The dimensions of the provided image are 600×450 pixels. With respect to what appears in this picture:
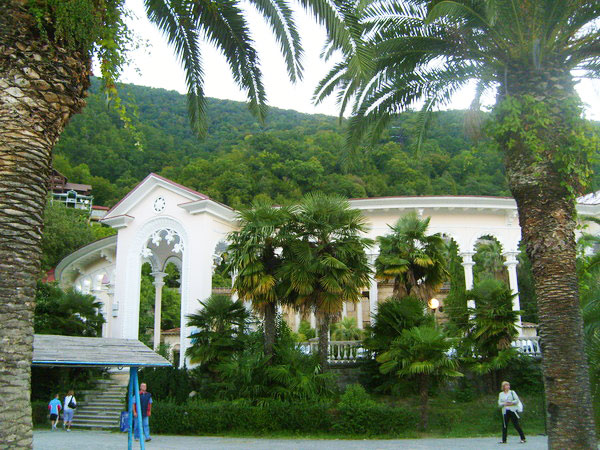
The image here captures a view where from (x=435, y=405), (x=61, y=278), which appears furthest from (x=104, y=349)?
(x=61, y=278)

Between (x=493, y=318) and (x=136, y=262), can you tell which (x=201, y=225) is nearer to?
(x=136, y=262)

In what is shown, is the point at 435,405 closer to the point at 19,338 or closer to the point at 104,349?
the point at 104,349

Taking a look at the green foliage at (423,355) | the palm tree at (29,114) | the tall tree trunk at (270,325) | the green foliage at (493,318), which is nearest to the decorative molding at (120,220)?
the tall tree trunk at (270,325)

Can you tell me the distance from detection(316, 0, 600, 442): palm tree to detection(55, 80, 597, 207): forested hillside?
19721 mm

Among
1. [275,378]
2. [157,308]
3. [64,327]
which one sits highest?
[157,308]

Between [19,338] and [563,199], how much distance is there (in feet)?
25.3

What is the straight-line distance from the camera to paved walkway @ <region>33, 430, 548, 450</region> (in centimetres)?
1309

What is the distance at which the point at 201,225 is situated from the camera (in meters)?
22.0

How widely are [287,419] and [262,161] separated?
3512 centimetres

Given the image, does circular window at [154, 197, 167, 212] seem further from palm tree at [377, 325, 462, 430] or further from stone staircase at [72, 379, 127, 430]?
palm tree at [377, 325, 462, 430]

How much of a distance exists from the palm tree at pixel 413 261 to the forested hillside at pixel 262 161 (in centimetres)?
1227

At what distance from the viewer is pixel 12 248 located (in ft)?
17.2

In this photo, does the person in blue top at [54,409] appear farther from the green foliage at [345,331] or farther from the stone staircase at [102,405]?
the green foliage at [345,331]

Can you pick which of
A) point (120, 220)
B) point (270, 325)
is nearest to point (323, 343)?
point (270, 325)
